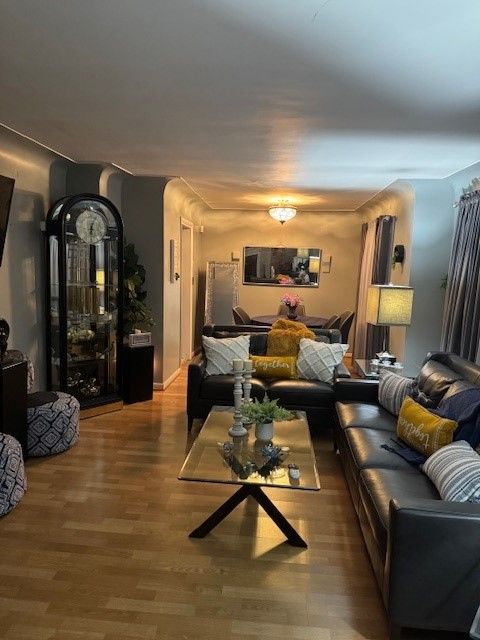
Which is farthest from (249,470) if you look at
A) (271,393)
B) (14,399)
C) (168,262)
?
(168,262)

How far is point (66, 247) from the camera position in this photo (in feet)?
13.2

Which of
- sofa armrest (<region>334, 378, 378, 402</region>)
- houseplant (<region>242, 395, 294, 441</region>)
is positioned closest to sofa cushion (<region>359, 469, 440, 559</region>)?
houseplant (<region>242, 395, 294, 441</region>)

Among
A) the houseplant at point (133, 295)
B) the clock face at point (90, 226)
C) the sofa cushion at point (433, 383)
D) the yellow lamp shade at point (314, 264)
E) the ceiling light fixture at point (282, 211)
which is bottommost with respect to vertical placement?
the sofa cushion at point (433, 383)

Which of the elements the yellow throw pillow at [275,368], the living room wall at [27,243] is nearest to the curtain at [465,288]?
the yellow throw pillow at [275,368]

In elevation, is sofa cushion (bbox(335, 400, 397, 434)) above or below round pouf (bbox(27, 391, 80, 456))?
above

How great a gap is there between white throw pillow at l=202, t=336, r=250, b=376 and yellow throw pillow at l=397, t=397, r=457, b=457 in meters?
1.74

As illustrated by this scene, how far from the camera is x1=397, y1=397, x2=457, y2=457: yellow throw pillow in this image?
8.09 feet

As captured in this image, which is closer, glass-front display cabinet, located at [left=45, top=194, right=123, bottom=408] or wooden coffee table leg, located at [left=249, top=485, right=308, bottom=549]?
wooden coffee table leg, located at [left=249, top=485, right=308, bottom=549]

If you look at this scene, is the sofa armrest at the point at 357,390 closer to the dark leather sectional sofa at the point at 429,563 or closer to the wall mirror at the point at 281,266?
the dark leather sectional sofa at the point at 429,563

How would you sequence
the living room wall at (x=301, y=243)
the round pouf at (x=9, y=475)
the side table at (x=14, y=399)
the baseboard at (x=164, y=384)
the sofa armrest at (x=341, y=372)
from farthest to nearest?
the living room wall at (x=301, y=243) → the baseboard at (x=164, y=384) → the sofa armrest at (x=341, y=372) → the side table at (x=14, y=399) → the round pouf at (x=9, y=475)

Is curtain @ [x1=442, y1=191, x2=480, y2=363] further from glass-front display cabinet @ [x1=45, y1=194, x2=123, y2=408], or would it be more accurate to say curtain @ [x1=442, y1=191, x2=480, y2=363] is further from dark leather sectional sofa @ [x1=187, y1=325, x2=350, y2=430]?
glass-front display cabinet @ [x1=45, y1=194, x2=123, y2=408]

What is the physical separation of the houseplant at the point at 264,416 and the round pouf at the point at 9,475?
4.54 feet

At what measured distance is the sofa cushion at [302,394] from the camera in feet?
12.8

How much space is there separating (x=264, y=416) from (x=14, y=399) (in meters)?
1.71
